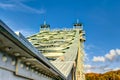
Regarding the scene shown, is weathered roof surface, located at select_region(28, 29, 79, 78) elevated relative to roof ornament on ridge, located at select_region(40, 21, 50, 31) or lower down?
lower down

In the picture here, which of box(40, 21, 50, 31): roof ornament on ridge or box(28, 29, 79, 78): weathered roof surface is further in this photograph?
box(40, 21, 50, 31): roof ornament on ridge

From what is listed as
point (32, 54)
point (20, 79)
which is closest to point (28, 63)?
point (20, 79)

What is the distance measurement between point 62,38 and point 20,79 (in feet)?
148

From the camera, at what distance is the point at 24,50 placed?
4.83 m

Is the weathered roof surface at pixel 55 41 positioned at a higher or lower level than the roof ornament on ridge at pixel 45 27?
lower

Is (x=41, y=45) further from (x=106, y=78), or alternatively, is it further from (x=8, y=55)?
(x=106, y=78)

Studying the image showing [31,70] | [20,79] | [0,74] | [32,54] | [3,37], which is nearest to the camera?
[3,37]

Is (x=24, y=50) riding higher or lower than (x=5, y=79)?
higher

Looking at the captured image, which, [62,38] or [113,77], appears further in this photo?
[113,77]

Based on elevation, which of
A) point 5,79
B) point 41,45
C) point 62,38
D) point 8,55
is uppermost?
point 62,38

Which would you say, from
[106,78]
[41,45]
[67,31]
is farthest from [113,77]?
Answer: [41,45]

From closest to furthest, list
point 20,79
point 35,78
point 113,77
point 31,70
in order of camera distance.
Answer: point 20,79
point 31,70
point 35,78
point 113,77

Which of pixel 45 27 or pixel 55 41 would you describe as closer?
pixel 55 41

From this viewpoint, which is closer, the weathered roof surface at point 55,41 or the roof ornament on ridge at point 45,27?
the weathered roof surface at point 55,41
